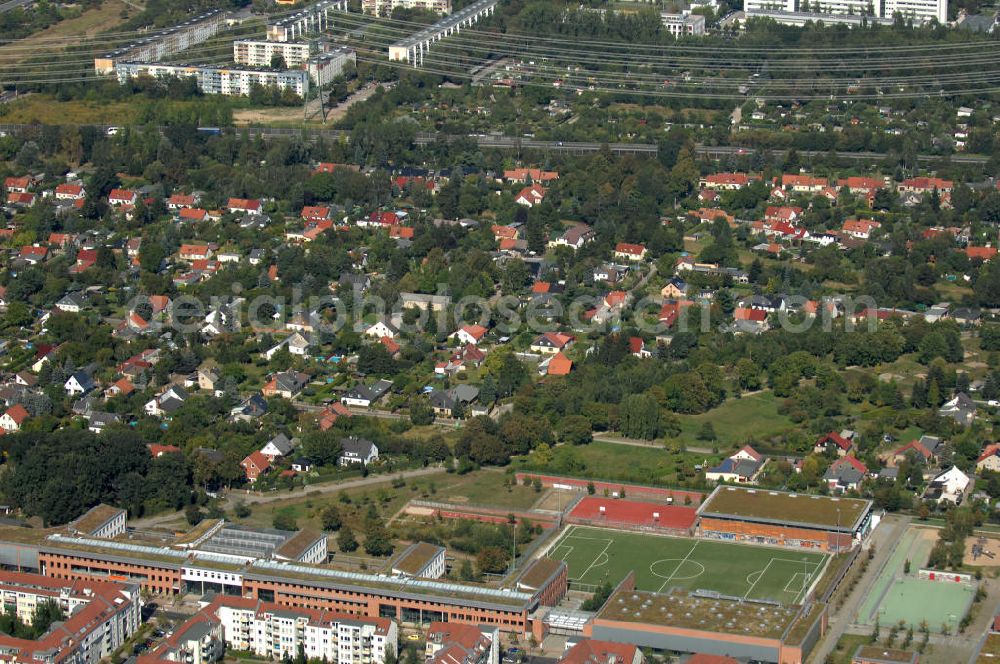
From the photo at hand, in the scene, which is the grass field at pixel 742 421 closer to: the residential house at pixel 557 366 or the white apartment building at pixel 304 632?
the residential house at pixel 557 366

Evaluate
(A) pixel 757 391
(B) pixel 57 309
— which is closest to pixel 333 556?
(A) pixel 757 391

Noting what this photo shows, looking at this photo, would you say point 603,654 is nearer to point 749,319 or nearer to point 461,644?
point 461,644

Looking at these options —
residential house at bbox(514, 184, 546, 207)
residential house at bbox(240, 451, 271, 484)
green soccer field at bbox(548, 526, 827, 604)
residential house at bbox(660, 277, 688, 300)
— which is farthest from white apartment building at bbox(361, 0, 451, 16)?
green soccer field at bbox(548, 526, 827, 604)

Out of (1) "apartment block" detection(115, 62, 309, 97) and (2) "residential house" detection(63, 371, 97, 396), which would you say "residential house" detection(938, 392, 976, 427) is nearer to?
(2) "residential house" detection(63, 371, 97, 396)

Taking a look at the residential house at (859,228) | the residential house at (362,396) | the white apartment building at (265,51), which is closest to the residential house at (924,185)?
the residential house at (859,228)

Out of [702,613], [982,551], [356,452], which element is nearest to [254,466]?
[356,452]

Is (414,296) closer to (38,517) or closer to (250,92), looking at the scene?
(38,517)

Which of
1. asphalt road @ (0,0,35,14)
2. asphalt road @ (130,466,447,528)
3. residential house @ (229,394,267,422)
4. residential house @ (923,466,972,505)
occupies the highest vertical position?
asphalt road @ (0,0,35,14)
